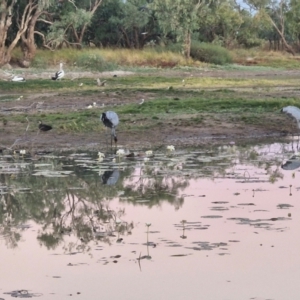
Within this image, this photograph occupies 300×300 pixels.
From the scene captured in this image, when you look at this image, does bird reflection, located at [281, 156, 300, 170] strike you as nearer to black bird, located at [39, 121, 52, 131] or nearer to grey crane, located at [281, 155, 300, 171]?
grey crane, located at [281, 155, 300, 171]

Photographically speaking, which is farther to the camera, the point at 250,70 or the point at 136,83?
the point at 250,70

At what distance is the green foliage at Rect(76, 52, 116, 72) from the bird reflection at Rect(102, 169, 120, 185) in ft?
86.1

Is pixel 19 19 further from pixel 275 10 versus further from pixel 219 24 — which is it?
pixel 275 10

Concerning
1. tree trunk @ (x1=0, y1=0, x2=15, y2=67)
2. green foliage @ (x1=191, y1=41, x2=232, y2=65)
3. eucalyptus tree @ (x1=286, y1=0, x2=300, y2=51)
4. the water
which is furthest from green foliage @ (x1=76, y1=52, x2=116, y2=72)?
eucalyptus tree @ (x1=286, y1=0, x2=300, y2=51)

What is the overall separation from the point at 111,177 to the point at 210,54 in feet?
121

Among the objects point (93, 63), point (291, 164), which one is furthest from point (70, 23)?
point (291, 164)

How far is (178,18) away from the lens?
4856 cm

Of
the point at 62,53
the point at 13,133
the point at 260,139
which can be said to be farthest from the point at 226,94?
the point at 62,53

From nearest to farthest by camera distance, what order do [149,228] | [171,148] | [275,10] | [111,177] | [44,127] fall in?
1. [149,228]
2. [111,177]
3. [171,148]
4. [44,127]
5. [275,10]

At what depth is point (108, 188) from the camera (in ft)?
37.7

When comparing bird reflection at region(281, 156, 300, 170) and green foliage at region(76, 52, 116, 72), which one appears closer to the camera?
bird reflection at region(281, 156, 300, 170)

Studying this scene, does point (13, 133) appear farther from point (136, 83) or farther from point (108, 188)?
point (136, 83)

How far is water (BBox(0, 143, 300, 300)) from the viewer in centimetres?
702

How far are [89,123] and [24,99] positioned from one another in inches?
271
